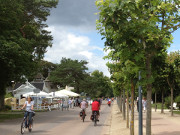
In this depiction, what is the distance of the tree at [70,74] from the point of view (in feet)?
256

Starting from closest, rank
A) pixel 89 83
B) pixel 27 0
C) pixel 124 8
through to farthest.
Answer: pixel 124 8, pixel 27 0, pixel 89 83

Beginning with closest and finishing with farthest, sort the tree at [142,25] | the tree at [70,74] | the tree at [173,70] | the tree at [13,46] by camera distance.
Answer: the tree at [142,25]
the tree at [13,46]
the tree at [173,70]
the tree at [70,74]

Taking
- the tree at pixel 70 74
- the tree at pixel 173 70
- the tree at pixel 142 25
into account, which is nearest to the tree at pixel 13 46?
the tree at pixel 173 70

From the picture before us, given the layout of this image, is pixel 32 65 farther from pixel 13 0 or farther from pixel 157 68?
pixel 157 68

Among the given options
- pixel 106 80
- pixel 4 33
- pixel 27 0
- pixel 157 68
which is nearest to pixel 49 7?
pixel 27 0

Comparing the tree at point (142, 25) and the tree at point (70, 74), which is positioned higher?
the tree at point (70, 74)

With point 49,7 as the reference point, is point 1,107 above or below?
below

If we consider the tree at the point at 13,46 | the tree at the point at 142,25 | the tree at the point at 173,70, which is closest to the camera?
the tree at the point at 142,25

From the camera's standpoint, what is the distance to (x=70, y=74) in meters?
79.4

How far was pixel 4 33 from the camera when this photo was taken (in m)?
22.1

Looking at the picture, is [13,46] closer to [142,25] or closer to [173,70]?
[173,70]

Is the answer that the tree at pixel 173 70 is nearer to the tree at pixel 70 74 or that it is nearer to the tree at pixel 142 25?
the tree at pixel 142 25

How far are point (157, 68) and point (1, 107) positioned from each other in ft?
99.9

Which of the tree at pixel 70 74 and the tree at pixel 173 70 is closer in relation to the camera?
the tree at pixel 173 70
